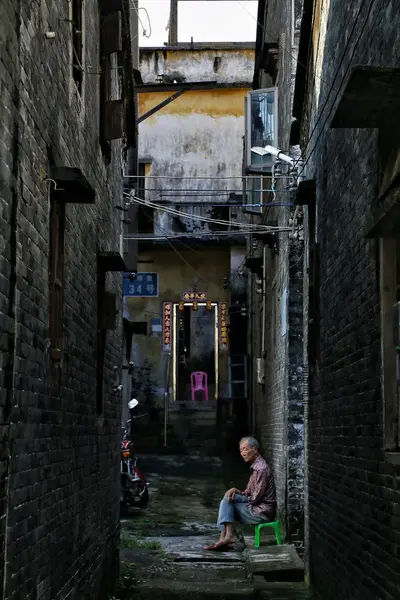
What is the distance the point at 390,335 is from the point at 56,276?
2421mm

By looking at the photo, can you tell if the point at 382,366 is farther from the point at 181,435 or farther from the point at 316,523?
the point at 181,435

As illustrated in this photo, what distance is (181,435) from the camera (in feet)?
77.8

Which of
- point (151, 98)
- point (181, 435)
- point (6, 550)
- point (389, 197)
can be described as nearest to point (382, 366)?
point (389, 197)

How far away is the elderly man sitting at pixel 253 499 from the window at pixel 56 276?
5618 millimetres

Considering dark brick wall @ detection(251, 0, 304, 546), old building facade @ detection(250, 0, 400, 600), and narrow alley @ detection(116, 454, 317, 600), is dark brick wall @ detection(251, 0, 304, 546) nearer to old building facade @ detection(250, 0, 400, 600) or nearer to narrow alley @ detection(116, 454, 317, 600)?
old building facade @ detection(250, 0, 400, 600)

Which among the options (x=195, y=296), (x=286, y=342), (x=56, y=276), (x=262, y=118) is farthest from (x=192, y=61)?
(x=56, y=276)

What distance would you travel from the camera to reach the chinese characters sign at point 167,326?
24.8 meters

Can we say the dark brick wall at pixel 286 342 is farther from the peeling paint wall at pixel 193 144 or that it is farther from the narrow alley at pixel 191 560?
the peeling paint wall at pixel 193 144

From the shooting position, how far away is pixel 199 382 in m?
26.5

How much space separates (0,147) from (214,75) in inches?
891

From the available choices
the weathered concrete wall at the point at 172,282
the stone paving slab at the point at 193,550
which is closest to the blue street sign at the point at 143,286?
the weathered concrete wall at the point at 172,282

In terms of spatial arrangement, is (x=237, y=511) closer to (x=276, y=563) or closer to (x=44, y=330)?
(x=276, y=563)

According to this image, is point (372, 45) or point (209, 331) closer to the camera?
point (372, 45)

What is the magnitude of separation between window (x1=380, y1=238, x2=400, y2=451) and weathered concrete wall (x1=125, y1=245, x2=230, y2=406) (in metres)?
19.8
